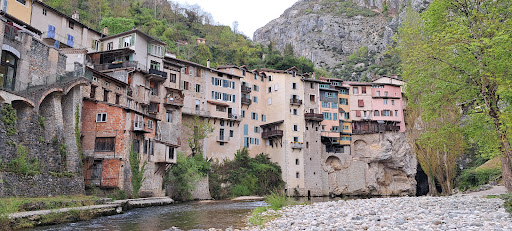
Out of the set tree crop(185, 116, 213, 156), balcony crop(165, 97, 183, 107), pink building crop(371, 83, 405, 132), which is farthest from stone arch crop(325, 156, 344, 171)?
balcony crop(165, 97, 183, 107)

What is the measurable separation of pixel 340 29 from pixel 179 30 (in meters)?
61.5

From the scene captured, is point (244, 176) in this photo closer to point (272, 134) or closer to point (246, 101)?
point (272, 134)

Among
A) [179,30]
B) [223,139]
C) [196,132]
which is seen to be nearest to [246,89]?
[223,139]

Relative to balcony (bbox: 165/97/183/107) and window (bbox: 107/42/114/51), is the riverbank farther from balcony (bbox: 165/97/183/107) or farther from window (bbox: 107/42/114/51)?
window (bbox: 107/42/114/51)

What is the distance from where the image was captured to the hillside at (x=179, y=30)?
78.8 m

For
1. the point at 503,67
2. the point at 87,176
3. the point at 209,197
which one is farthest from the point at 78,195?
the point at 503,67

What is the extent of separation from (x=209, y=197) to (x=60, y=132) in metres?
23.4

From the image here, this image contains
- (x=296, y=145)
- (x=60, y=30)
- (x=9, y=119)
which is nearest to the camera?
(x=9, y=119)

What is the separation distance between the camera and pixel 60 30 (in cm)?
4766

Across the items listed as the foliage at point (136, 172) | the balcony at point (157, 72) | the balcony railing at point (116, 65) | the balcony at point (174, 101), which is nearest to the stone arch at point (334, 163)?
the balcony at point (174, 101)

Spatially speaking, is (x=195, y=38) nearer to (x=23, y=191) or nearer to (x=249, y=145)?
(x=249, y=145)

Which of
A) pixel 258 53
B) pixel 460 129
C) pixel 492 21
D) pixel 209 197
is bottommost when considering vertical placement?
pixel 209 197

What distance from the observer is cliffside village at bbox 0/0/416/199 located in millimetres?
31516

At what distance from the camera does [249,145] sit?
63.6 metres
